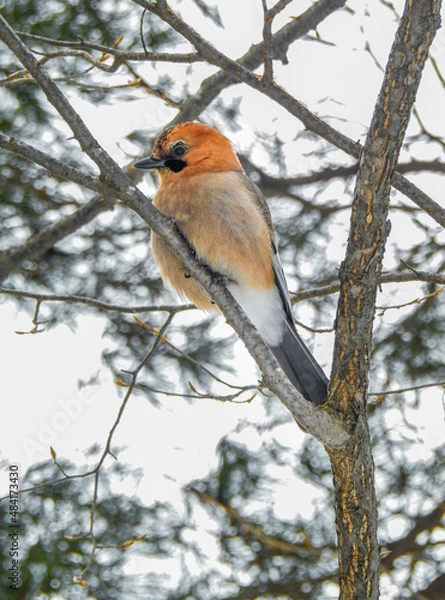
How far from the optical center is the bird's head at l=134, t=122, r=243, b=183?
16.3 feet

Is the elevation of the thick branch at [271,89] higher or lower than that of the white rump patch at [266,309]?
higher

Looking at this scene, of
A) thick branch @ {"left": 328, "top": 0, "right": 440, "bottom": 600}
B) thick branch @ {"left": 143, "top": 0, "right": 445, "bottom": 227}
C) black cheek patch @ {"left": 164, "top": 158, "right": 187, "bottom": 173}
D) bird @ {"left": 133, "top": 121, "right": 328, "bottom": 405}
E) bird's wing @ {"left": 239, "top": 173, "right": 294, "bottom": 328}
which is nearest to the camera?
thick branch @ {"left": 328, "top": 0, "right": 440, "bottom": 600}

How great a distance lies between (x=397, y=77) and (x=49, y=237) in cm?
285

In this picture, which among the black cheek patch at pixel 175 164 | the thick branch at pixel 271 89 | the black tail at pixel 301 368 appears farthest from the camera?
the black cheek patch at pixel 175 164

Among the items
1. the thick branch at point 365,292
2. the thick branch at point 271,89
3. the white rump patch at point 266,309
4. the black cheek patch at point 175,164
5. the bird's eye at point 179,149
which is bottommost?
the thick branch at point 365,292

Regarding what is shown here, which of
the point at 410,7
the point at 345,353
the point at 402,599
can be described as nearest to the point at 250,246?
the point at 345,353

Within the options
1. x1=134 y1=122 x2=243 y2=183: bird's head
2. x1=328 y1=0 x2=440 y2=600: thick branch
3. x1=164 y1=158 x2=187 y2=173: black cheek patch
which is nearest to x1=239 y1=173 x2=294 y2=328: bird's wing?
x1=134 y1=122 x2=243 y2=183: bird's head

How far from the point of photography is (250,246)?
4.66 metres

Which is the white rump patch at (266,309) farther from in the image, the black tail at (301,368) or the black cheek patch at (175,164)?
the black cheek patch at (175,164)

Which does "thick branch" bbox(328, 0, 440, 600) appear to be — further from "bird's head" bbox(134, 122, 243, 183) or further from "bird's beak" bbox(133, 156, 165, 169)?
"bird's beak" bbox(133, 156, 165, 169)

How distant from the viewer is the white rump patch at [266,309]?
482 centimetres

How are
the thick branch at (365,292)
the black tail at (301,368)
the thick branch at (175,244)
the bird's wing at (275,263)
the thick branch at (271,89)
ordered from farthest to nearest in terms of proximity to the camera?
the bird's wing at (275,263) < the black tail at (301,368) < the thick branch at (271,89) < the thick branch at (175,244) < the thick branch at (365,292)

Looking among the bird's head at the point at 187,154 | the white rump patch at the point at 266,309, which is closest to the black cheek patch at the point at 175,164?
the bird's head at the point at 187,154

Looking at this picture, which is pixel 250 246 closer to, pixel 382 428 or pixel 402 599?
pixel 382 428
